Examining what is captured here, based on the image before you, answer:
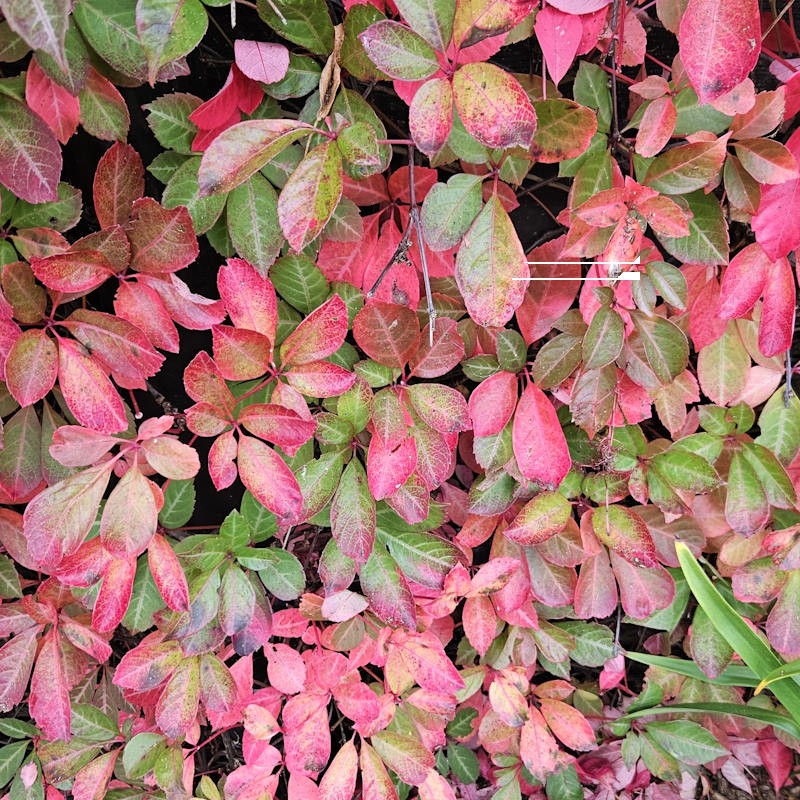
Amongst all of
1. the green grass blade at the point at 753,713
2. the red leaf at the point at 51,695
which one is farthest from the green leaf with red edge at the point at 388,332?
the green grass blade at the point at 753,713

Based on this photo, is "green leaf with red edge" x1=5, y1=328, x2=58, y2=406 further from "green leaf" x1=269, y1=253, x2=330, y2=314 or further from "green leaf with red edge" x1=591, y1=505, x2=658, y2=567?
"green leaf with red edge" x1=591, y1=505, x2=658, y2=567

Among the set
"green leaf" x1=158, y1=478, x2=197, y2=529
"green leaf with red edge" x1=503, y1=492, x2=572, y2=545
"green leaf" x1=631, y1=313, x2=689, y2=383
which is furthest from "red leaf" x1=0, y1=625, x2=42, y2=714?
"green leaf" x1=631, y1=313, x2=689, y2=383

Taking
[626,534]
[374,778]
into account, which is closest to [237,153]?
[626,534]

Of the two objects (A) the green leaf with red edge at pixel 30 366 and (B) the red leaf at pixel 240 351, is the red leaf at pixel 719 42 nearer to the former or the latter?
(B) the red leaf at pixel 240 351

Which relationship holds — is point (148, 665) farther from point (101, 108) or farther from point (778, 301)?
point (778, 301)

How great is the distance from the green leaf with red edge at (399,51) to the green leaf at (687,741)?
1102 mm

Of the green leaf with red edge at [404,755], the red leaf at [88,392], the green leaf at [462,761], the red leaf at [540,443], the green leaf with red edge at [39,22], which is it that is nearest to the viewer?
the green leaf with red edge at [39,22]

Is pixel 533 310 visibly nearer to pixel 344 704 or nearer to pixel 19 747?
pixel 344 704

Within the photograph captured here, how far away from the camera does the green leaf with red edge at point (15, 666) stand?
2.68 ft

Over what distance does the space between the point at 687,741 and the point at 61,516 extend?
1.05 m

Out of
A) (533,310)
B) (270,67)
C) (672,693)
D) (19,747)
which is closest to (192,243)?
(270,67)

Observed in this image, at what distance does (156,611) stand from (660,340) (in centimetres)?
73

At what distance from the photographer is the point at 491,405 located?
2.43ft

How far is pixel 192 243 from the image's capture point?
0.62 m
